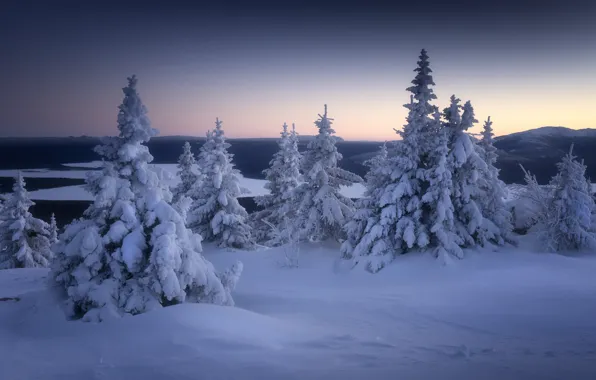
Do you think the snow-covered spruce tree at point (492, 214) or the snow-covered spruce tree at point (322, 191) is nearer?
the snow-covered spruce tree at point (492, 214)

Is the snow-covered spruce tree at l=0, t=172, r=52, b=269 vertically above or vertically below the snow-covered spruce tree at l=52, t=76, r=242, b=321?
below

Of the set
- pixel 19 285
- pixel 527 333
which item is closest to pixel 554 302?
pixel 527 333

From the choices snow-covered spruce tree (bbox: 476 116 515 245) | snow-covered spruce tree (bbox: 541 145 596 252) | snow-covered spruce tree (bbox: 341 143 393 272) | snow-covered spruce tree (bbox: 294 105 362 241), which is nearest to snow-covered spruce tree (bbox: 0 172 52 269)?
snow-covered spruce tree (bbox: 294 105 362 241)

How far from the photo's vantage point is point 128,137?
35.8 ft

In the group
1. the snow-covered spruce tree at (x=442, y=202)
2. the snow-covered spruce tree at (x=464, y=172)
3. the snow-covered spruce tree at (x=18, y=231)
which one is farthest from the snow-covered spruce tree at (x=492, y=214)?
the snow-covered spruce tree at (x=18, y=231)

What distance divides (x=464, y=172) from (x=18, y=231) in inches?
1220

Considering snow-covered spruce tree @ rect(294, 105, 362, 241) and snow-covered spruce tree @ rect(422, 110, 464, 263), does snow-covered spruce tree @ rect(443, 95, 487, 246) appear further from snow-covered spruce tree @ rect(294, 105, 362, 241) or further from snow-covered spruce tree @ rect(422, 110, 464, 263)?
snow-covered spruce tree @ rect(294, 105, 362, 241)

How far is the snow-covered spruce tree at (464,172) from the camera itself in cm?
1869

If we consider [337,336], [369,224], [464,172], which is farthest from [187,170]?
[337,336]

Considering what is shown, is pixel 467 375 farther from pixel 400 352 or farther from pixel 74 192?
pixel 74 192

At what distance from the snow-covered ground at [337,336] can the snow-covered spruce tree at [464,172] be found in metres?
Result: 3.56

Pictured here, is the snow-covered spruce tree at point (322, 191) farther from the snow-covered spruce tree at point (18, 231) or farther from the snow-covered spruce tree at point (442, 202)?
the snow-covered spruce tree at point (18, 231)

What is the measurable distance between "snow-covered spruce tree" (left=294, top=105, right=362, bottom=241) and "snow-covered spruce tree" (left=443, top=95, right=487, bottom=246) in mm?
7194

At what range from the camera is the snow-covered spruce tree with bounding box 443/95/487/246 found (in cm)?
1869
